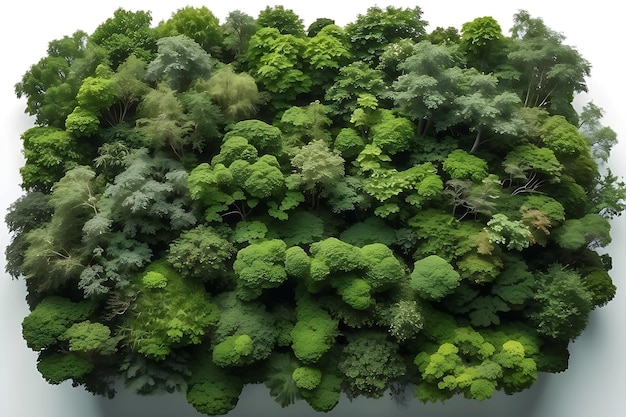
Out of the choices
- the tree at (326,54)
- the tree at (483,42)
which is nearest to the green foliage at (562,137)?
the tree at (483,42)

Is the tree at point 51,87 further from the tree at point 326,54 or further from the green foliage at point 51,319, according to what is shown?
the tree at point 326,54

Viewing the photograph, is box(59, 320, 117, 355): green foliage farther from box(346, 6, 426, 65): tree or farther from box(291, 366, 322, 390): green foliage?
box(346, 6, 426, 65): tree

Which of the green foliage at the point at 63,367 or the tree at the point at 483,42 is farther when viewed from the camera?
the tree at the point at 483,42

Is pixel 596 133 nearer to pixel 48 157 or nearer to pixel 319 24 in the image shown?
pixel 319 24

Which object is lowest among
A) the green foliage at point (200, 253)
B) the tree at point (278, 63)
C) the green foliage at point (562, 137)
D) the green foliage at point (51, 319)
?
the green foliage at point (51, 319)

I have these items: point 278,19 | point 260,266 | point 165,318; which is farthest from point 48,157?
point 278,19

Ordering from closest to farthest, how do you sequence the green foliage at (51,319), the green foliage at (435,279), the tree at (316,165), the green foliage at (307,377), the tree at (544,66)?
the green foliage at (307,377)
the green foliage at (51,319)
the green foliage at (435,279)
the tree at (316,165)
the tree at (544,66)

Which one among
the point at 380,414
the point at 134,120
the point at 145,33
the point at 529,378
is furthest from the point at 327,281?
the point at 145,33

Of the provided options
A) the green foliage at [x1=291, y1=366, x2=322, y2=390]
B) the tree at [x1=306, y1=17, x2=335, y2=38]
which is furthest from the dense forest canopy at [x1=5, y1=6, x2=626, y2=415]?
the tree at [x1=306, y1=17, x2=335, y2=38]
